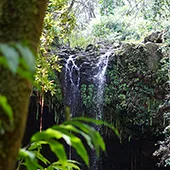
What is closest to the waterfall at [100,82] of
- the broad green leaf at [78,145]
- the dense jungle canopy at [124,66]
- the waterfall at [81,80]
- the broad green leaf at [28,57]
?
the waterfall at [81,80]

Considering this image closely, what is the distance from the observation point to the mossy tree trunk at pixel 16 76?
0.60m

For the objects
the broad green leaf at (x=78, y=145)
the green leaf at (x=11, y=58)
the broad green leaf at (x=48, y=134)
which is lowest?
the broad green leaf at (x=78, y=145)

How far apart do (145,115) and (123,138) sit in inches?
38.5

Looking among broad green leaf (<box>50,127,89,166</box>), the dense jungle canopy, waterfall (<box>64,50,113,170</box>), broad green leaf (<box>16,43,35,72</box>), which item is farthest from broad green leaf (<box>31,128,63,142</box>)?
waterfall (<box>64,50,113,170</box>)

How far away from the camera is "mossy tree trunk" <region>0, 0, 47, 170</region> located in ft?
1.98

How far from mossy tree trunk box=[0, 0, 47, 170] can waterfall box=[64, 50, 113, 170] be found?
6293 millimetres

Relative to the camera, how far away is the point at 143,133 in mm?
7219

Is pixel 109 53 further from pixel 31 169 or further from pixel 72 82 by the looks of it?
pixel 31 169

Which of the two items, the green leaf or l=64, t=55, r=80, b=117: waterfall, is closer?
the green leaf

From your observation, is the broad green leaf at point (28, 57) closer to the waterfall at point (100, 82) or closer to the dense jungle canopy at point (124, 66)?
the dense jungle canopy at point (124, 66)

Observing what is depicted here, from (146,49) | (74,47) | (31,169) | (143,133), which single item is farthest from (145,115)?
(31,169)

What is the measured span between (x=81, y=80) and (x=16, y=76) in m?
6.46

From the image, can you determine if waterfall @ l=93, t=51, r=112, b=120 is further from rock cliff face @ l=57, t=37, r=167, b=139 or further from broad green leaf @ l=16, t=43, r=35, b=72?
broad green leaf @ l=16, t=43, r=35, b=72

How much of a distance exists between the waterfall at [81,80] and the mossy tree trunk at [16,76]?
6.29m
